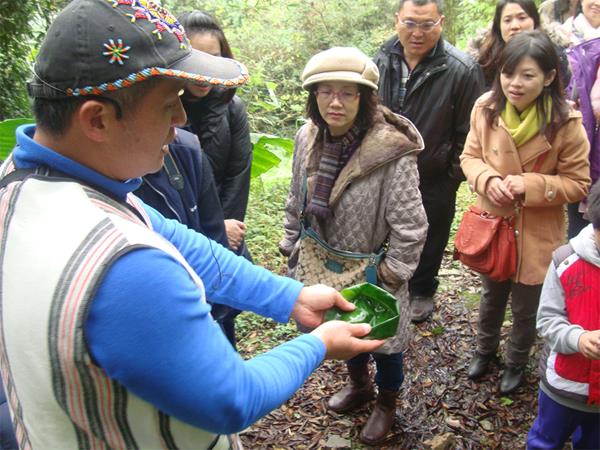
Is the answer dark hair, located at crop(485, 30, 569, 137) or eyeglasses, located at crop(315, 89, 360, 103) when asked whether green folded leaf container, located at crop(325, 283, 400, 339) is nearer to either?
eyeglasses, located at crop(315, 89, 360, 103)

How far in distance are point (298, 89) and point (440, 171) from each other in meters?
7.44

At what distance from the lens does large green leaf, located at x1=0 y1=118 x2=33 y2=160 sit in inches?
122

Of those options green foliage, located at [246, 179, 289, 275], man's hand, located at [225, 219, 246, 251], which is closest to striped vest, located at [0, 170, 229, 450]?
man's hand, located at [225, 219, 246, 251]

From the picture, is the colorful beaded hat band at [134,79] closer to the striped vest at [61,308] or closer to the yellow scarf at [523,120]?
the striped vest at [61,308]

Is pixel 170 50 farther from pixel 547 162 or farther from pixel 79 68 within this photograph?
pixel 547 162

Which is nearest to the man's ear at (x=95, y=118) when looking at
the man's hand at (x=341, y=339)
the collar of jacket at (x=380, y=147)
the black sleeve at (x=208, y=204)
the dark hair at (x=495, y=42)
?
the man's hand at (x=341, y=339)

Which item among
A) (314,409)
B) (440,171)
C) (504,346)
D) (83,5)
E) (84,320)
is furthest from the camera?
(440,171)

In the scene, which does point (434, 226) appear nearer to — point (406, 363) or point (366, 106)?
point (406, 363)

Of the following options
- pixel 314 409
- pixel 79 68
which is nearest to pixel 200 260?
pixel 79 68

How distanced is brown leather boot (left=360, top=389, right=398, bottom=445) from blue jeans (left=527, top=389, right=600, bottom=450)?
86 cm

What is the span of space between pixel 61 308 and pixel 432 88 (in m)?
3.39

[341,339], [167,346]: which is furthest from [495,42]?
[167,346]

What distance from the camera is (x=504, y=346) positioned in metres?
3.72

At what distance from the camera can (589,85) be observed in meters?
3.40
